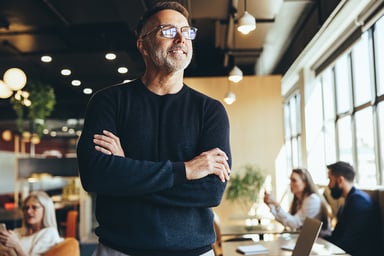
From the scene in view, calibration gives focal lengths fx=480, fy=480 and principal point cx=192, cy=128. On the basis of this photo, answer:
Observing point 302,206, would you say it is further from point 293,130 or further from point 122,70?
point 293,130

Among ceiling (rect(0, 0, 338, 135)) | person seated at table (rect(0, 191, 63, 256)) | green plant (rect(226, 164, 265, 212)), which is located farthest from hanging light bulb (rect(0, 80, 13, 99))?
person seated at table (rect(0, 191, 63, 256))

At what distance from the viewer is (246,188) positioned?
8508mm

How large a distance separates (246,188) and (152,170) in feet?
24.0

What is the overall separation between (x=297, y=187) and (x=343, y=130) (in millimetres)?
3149

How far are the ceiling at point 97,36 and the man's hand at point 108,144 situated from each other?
4.06 meters

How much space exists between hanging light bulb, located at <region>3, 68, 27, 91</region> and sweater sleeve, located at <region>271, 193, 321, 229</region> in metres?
4.99

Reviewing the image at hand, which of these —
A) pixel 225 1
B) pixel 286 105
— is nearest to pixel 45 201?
pixel 225 1

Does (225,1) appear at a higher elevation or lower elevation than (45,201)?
higher

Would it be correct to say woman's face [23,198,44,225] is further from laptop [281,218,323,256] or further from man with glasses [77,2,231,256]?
man with glasses [77,2,231,256]

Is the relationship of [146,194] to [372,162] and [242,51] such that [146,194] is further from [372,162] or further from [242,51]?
[242,51]

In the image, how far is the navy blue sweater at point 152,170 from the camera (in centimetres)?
134

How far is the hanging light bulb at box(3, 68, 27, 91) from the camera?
25.9 feet

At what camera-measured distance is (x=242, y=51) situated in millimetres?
9984

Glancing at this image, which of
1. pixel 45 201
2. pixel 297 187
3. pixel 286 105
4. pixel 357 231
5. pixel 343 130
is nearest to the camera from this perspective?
pixel 45 201
